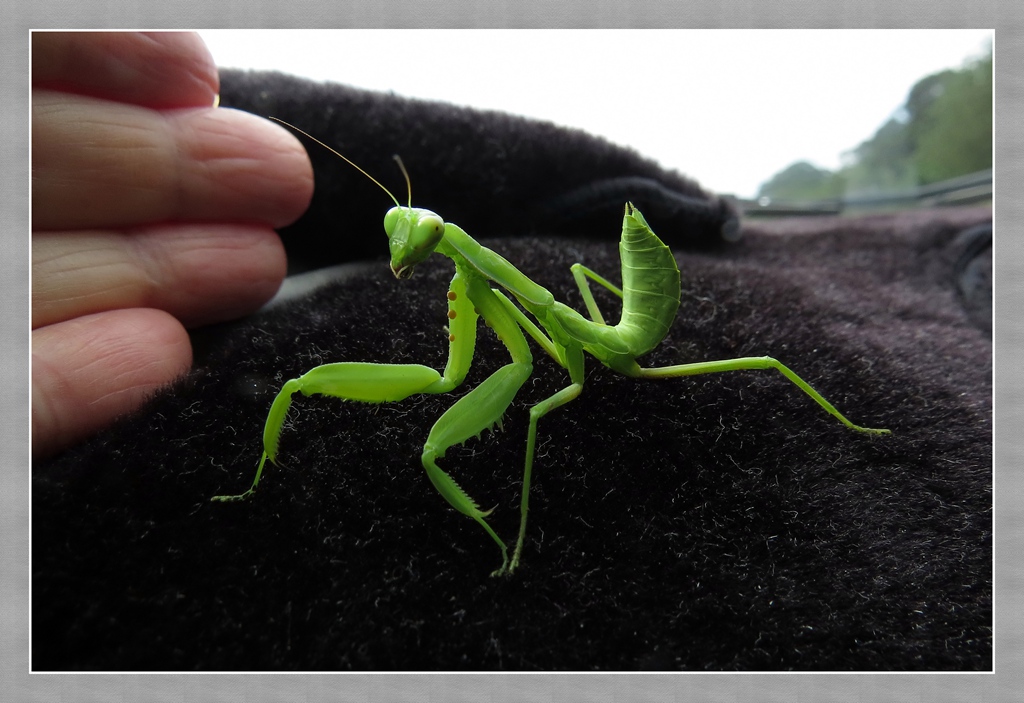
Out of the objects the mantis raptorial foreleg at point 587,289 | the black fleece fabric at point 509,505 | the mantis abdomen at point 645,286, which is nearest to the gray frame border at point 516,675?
the black fleece fabric at point 509,505

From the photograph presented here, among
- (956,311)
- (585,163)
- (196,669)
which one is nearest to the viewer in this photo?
(196,669)

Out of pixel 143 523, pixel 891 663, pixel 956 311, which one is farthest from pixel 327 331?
Result: pixel 956 311

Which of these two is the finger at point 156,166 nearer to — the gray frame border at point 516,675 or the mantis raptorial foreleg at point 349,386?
the gray frame border at point 516,675

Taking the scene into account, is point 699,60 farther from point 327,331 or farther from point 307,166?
point 327,331

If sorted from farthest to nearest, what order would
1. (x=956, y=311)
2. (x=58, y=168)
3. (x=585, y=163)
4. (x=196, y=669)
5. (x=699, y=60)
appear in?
(x=956, y=311)
(x=585, y=163)
(x=699, y=60)
(x=58, y=168)
(x=196, y=669)

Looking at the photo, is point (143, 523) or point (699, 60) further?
point (699, 60)

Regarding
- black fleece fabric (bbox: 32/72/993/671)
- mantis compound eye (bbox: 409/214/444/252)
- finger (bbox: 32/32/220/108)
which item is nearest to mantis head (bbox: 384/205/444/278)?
mantis compound eye (bbox: 409/214/444/252)
